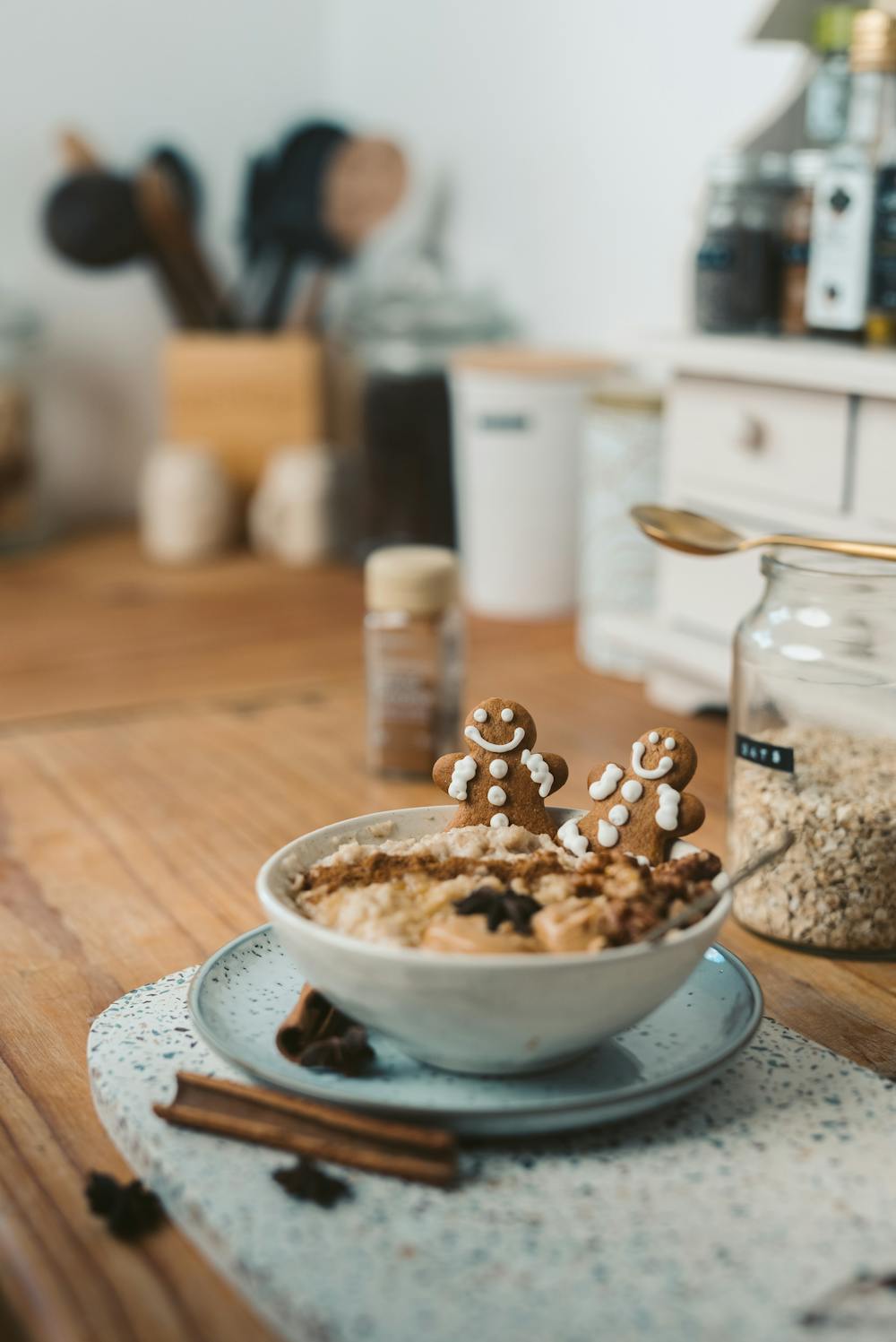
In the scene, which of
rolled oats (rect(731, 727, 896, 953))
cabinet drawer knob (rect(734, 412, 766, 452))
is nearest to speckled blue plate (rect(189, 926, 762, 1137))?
rolled oats (rect(731, 727, 896, 953))

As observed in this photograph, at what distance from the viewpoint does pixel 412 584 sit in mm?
974

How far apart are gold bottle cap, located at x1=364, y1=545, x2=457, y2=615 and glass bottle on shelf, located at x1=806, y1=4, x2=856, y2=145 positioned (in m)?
0.45

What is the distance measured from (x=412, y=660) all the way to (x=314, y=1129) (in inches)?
20.2

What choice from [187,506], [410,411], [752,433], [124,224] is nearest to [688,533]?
[752,433]

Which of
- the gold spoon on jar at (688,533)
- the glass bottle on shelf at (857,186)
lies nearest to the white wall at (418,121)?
the glass bottle on shelf at (857,186)

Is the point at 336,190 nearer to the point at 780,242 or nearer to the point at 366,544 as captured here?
the point at 366,544

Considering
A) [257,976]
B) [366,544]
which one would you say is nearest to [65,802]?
[257,976]

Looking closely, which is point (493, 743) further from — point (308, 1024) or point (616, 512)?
point (616, 512)

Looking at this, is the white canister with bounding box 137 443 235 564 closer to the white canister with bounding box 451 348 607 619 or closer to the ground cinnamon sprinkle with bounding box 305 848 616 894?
the white canister with bounding box 451 348 607 619

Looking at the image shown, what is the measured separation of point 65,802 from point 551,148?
105 cm

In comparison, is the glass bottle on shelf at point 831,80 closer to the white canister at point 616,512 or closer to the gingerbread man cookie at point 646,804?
the white canister at point 616,512

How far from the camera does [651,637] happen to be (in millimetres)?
1155

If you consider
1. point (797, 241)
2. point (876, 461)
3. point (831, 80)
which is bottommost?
point (876, 461)

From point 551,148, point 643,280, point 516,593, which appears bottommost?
point 516,593
